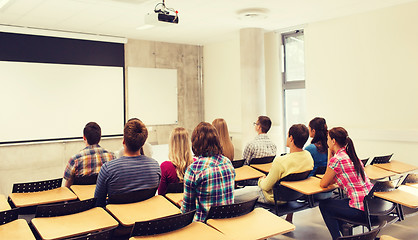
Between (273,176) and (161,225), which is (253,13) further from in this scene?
(161,225)

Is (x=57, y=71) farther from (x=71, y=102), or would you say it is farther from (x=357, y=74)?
(x=357, y=74)

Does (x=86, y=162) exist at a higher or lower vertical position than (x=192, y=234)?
higher

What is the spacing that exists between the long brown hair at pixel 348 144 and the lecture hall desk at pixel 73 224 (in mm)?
2103

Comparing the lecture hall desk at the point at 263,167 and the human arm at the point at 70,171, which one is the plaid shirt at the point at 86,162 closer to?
the human arm at the point at 70,171

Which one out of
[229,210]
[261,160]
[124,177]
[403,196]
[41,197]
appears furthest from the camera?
[261,160]

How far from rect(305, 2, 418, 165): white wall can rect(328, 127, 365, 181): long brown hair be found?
114 inches

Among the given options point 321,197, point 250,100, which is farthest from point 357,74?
point 321,197

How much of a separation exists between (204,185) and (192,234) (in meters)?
0.52

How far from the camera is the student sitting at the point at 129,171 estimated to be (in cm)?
282

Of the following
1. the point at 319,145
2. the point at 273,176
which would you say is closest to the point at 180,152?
the point at 273,176

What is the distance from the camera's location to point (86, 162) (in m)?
3.71

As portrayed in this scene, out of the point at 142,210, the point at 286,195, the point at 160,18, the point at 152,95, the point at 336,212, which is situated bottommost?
the point at 336,212

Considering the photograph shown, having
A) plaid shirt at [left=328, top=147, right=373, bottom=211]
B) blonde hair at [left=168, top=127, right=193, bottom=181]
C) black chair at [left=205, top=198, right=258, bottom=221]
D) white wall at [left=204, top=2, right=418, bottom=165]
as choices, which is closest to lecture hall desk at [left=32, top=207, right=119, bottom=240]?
black chair at [left=205, top=198, right=258, bottom=221]

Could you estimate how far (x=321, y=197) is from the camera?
3.86 m
